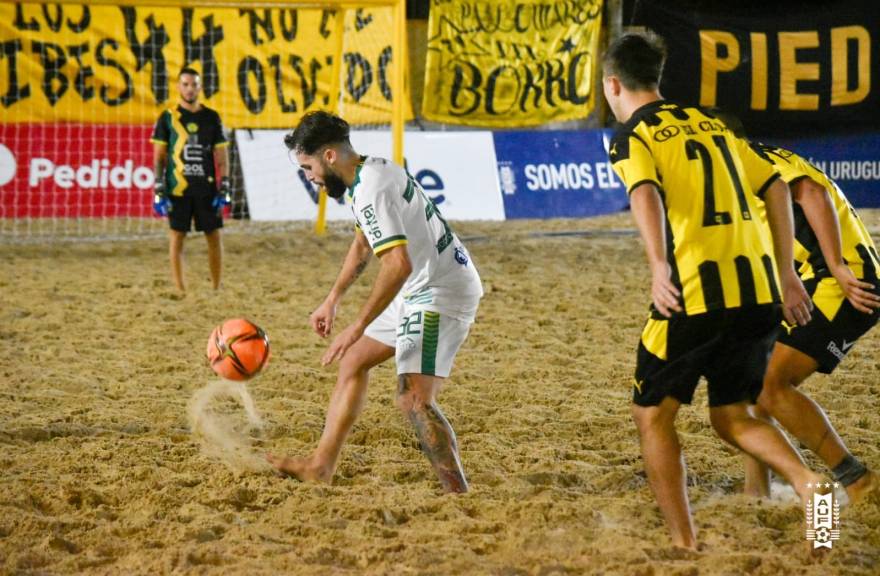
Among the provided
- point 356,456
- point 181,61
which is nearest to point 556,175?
point 181,61

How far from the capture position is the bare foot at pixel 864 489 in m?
4.57

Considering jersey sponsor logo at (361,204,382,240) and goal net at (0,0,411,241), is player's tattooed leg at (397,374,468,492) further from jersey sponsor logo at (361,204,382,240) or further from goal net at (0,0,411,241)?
goal net at (0,0,411,241)

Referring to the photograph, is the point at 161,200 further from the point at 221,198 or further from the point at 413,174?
the point at 413,174

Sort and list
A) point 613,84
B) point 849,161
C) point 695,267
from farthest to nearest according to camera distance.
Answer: point 849,161 < point 613,84 < point 695,267

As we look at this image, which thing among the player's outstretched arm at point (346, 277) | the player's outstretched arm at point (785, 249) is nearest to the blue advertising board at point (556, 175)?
the player's outstretched arm at point (346, 277)

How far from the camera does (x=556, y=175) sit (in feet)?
53.9

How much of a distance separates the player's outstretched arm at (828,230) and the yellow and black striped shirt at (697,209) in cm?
70

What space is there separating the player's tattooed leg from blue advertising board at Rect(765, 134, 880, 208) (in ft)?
39.9

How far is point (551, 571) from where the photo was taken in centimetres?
392

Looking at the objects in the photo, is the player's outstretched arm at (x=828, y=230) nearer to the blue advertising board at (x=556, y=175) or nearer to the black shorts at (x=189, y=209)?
the black shorts at (x=189, y=209)

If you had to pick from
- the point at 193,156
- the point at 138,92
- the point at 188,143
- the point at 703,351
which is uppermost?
the point at 138,92

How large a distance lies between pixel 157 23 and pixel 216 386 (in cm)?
954

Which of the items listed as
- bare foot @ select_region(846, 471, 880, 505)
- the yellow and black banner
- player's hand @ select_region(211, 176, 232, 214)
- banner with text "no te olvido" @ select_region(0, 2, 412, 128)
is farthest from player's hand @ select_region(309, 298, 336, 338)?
the yellow and black banner

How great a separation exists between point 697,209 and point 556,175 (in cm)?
1265
